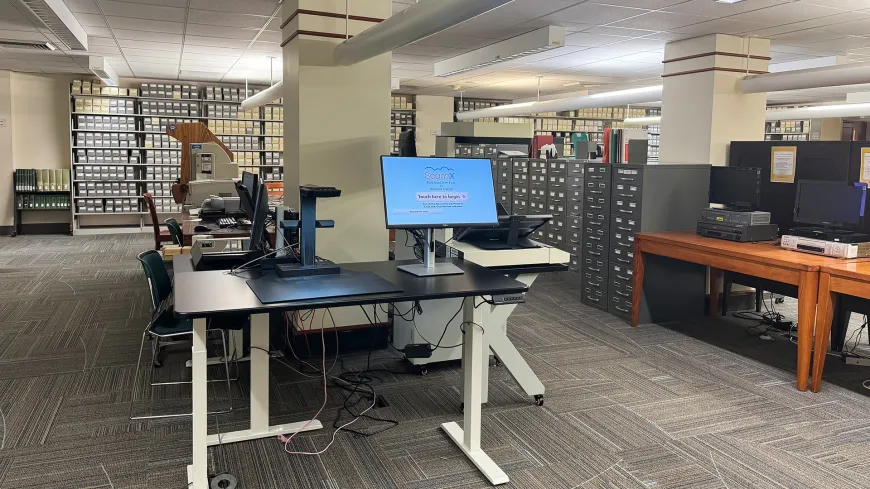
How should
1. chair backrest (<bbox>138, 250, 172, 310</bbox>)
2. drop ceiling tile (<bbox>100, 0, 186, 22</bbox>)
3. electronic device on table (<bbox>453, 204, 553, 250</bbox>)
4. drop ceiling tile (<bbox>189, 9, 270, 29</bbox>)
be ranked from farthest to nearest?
drop ceiling tile (<bbox>189, 9, 270, 29</bbox>) → drop ceiling tile (<bbox>100, 0, 186, 22</bbox>) → chair backrest (<bbox>138, 250, 172, 310</bbox>) → electronic device on table (<bbox>453, 204, 553, 250</bbox>)

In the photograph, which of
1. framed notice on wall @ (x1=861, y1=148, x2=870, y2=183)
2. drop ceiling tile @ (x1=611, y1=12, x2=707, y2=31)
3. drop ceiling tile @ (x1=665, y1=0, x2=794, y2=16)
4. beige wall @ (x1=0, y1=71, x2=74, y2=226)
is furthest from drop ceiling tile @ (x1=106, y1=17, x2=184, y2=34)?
framed notice on wall @ (x1=861, y1=148, x2=870, y2=183)

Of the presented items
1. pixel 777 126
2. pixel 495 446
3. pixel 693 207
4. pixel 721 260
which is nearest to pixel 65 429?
pixel 495 446

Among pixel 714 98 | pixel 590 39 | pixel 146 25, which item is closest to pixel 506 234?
pixel 714 98

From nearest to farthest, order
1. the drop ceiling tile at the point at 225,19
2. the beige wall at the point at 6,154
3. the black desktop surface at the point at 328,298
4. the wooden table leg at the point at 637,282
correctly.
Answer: the black desktop surface at the point at 328,298 < the wooden table leg at the point at 637,282 < the drop ceiling tile at the point at 225,19 < the beige wall at the point at 6,154

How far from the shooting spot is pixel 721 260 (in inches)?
174

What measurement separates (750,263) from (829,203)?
0.71 meters

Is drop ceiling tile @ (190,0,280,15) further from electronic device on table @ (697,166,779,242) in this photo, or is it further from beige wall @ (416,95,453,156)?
beige wall @ (416,95,453,156)

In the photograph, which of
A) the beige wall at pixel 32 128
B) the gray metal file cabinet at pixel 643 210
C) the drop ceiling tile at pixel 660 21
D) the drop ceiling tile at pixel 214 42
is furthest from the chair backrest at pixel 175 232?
the beige wall at pixel 32 128

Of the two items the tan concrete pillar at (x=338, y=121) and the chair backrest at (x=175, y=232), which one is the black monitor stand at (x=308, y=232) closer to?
the tan concrete pillar at (x=338, y=121)

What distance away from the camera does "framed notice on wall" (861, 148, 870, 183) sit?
14.3 ft

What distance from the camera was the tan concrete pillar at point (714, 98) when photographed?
5.92 meters

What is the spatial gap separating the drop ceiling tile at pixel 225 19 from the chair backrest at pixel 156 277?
2.70 meters

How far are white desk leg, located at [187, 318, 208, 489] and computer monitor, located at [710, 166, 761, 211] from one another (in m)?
4.13

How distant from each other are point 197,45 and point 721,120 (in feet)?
17.9
